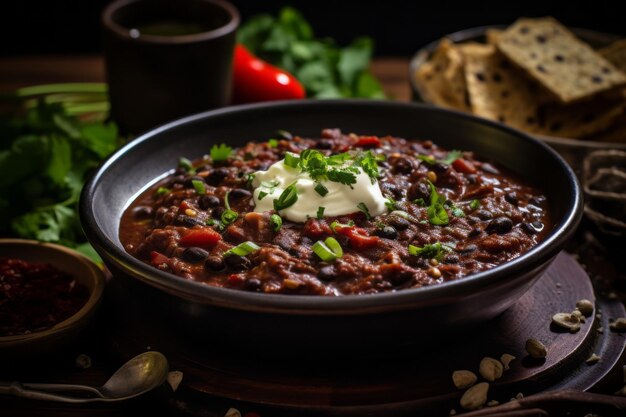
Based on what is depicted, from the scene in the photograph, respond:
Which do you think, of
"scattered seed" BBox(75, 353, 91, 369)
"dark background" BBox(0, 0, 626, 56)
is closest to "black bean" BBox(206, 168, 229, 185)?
"scattered seed" BBox(75, 353, 91, 369)

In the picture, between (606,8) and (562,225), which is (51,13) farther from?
(562,225)

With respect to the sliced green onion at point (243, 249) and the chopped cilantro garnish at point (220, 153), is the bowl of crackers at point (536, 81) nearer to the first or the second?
the chopped cilantro garnish at point (220, 153)

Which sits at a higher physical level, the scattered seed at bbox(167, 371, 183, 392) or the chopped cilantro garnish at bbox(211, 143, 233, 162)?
the chopped cilantro garnish at bbox(211, 143, 233, 162)

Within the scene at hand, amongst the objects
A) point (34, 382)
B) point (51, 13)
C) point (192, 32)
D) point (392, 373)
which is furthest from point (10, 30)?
point (392, 373)

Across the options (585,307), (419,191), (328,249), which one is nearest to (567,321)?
(585,307)

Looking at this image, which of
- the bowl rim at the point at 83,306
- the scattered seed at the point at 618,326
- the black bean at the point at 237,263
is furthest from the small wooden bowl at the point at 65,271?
the scattered seed at the point at 618,326

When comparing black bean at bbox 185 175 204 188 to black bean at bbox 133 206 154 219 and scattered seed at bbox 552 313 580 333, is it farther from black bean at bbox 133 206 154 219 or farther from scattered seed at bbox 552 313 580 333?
scattered seed at bbox 552 313 580 333
